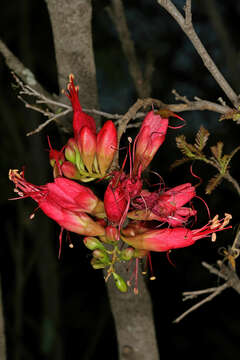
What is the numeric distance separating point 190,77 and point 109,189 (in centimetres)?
204

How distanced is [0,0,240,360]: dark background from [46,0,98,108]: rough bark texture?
0.73m

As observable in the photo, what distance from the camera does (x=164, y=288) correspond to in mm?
2188

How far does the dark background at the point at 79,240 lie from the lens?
76.1 inches

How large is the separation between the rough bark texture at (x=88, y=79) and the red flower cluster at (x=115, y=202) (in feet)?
0.76

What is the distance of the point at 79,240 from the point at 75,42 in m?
1.48

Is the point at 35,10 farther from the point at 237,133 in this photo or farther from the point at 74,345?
the point at 74,345

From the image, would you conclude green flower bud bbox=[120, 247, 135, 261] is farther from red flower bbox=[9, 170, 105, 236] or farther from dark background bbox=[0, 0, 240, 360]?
dark background bbox=[0, 0, 240, 360]

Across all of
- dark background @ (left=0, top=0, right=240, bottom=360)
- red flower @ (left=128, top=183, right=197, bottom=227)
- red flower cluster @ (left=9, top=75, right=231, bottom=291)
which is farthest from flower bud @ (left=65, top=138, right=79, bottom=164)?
dark background @ (left=0, top=0, right=240, bottom=360)

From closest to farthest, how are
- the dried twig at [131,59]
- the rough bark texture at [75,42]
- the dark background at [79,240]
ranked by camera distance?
the rough bark texture at [75,42] → the dried twig at [131,59] → the dark background at [79,240]

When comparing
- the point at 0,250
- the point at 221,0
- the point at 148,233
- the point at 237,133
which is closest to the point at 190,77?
the point at 221,0

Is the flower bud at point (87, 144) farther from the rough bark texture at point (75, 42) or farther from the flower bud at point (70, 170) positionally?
the rough bark texture at point (75, 42)

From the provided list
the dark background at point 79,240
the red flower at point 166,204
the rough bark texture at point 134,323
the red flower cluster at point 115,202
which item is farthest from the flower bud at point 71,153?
the dark background at point 79,240

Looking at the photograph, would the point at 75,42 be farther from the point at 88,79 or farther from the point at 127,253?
the point at 127,253

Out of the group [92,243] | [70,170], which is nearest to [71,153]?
[70,170]
